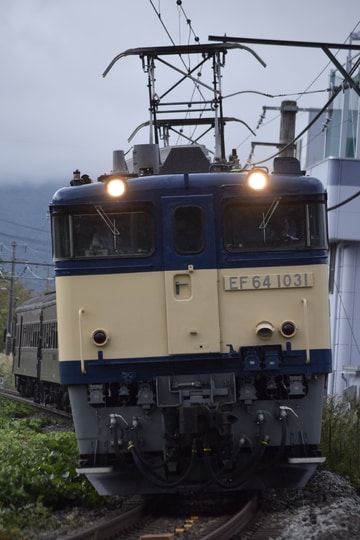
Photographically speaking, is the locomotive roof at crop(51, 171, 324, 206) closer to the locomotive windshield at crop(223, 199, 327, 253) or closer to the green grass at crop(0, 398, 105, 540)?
the locomotive windshield at crop(223, 199, 327, 253)

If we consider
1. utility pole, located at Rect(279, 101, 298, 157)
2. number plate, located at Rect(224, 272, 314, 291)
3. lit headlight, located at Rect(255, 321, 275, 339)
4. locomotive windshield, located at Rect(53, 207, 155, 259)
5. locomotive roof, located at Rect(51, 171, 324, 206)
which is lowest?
lit headlight, located at Rect(255, 321, 275, 339)

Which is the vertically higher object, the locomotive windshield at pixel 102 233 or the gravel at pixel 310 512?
the locomotive windshield at pixel 102 233

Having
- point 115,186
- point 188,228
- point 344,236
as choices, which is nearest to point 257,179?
point 188,228

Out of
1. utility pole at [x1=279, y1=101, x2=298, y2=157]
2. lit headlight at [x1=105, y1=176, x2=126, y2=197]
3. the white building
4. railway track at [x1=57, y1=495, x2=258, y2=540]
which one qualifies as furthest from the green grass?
the white building

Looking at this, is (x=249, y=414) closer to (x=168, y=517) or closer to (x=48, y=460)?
(x=168, y=517)

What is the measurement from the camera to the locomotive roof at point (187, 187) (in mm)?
10523

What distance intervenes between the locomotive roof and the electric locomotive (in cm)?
1

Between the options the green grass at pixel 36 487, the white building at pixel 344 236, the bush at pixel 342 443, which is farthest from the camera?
the white building at pixel 344 236

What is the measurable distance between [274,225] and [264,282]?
0.62 metres

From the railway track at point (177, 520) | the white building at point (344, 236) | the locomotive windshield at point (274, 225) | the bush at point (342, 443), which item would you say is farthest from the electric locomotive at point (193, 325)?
the white building at point (344, 236)

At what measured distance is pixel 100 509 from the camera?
11.0m

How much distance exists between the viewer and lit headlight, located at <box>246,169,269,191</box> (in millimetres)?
10445

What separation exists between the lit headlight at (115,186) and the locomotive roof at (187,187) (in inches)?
2.6

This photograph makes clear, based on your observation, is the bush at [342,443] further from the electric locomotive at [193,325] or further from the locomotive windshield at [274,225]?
the locomotive windshield at [274,225]
